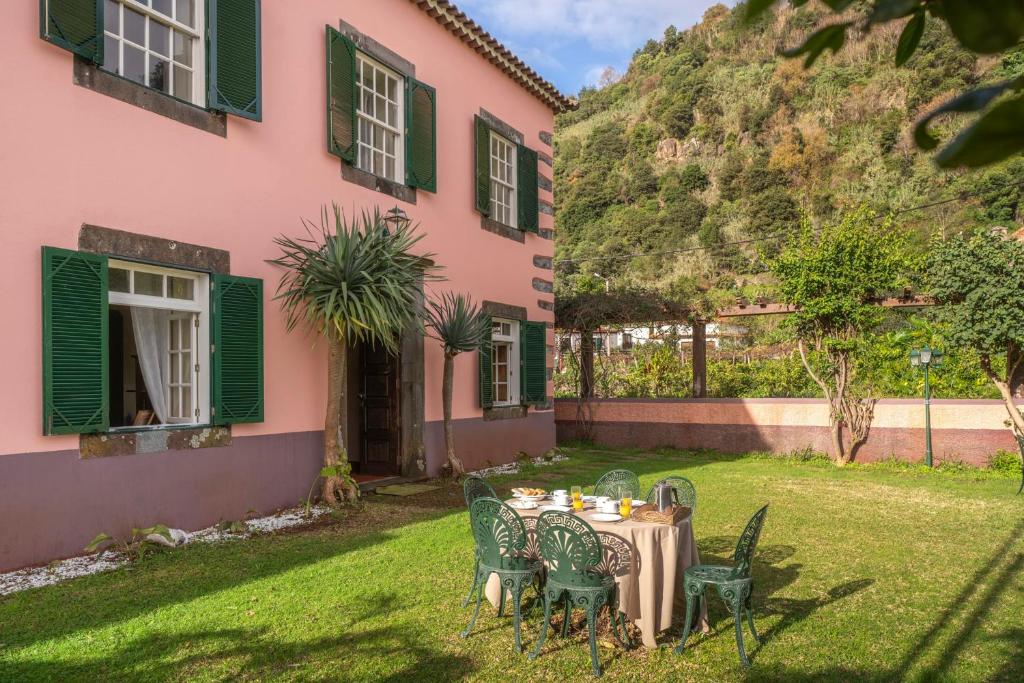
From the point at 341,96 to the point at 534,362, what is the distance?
5049 millimetres

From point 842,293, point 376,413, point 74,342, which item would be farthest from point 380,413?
point 842,293

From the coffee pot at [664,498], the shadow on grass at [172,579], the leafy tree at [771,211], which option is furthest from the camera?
the leafy tree at [771,211]

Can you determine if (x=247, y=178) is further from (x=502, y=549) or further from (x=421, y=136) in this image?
(x=502, y=549)

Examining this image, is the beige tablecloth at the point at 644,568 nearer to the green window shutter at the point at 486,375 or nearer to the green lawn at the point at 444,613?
the green lawn at the point at 444,613

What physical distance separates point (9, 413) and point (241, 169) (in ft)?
9.40

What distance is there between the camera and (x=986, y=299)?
998 cm

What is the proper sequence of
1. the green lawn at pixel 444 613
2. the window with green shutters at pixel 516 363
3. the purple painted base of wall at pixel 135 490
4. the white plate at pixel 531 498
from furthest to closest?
the window with green shutters at pixel 516 363, the purple painted base of wall at pixel 135 490, the white plate at pixel 531 498, the green lawn at pixel 444 613

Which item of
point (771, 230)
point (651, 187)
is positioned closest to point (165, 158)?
point (771, 230)

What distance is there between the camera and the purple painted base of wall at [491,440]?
943cm

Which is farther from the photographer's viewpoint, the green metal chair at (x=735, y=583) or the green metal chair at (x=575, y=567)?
the green metal chair at (x=735, y=583)

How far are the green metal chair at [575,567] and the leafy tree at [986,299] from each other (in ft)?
28.0

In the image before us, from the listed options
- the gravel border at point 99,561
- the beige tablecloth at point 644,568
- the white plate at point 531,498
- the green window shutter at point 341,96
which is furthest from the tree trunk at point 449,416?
the beige tablecloth at point 644,568

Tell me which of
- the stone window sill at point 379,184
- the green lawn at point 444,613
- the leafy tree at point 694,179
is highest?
the leafy tree at point 694,179

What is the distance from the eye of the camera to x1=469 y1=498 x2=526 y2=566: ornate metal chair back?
395 cm
